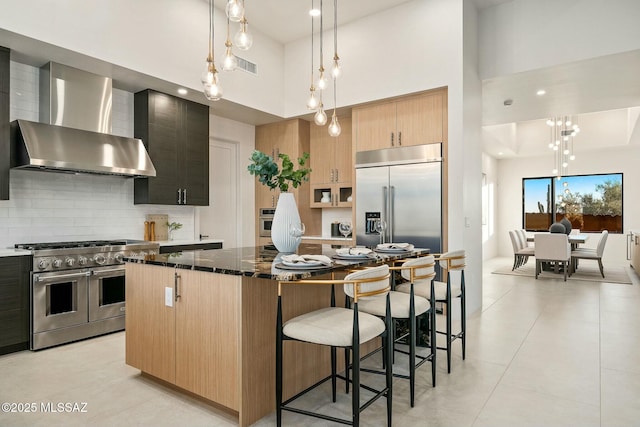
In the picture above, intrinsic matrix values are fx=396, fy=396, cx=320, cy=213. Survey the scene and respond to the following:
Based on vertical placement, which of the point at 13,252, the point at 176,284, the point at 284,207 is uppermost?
the point at 284,207

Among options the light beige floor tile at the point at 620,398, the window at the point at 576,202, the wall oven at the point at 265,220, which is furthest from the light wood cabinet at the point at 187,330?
the window at the point at 576,202

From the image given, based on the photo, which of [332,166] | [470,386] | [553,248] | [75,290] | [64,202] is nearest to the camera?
[470,386]

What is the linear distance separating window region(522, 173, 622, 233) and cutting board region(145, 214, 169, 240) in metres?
10.3

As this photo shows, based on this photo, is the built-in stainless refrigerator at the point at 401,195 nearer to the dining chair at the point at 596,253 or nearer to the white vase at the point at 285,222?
the white vase at the point at 285,222

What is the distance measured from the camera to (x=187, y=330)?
241 cm

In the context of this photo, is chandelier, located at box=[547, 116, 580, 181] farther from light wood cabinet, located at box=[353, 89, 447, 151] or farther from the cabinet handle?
the cabinet handle

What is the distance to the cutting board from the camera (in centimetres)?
490

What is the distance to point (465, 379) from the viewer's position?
2756 millimetres

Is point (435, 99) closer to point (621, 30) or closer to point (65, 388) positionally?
point (621, 30)

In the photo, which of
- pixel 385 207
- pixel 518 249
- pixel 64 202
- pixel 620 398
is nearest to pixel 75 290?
pixel 64 202

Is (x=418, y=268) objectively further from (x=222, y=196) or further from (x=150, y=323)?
(x=222, y=196)

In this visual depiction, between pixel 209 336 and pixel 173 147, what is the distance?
3.09m

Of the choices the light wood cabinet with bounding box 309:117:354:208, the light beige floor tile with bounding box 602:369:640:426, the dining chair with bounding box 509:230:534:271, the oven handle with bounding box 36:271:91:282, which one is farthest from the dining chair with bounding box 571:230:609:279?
the oven handle with bounding box 36:271:91:282

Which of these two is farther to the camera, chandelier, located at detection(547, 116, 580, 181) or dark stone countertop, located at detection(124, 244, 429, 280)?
chandelier, located at detection(547, 116, 580, 181)
